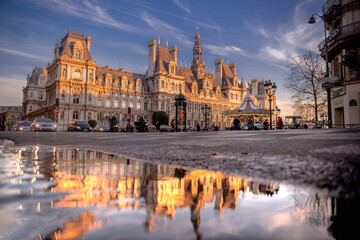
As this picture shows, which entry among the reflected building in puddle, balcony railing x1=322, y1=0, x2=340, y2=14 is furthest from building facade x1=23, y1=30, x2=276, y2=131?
the reflected building in puddle

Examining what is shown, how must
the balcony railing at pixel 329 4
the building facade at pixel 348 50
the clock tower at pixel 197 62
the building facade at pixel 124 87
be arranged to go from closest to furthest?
the building facade at pixel 348 50 < the balcony railing at pixel 329 4 < the building facade at pixel 124 87 < the clock tower at pixel 197 62

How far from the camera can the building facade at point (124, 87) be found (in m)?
45.2

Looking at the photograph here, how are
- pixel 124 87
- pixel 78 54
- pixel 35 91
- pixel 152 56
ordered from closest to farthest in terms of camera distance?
pixel 78 54 → pixel 124 87 → pixel 152 56 → pixel 35 91

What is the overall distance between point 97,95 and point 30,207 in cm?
5140

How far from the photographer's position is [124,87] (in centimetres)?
5441

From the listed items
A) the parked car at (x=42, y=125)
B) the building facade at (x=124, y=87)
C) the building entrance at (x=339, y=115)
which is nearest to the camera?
the parked car at (x=42, y=125)

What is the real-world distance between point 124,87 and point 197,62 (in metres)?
27.8

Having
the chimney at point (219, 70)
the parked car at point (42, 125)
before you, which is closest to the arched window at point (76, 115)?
the parked car at point (42, 125)

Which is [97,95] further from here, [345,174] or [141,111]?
[345,174]

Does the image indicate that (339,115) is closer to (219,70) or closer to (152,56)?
(152,56)

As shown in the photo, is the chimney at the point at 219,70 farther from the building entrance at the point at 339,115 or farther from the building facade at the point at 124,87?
the building entrance at the point at 339,115

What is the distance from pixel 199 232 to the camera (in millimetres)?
622

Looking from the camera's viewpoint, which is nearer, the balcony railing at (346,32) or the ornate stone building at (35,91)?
the balcony railing at (346,32)

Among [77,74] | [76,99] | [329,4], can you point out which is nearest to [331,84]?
[329,4]
